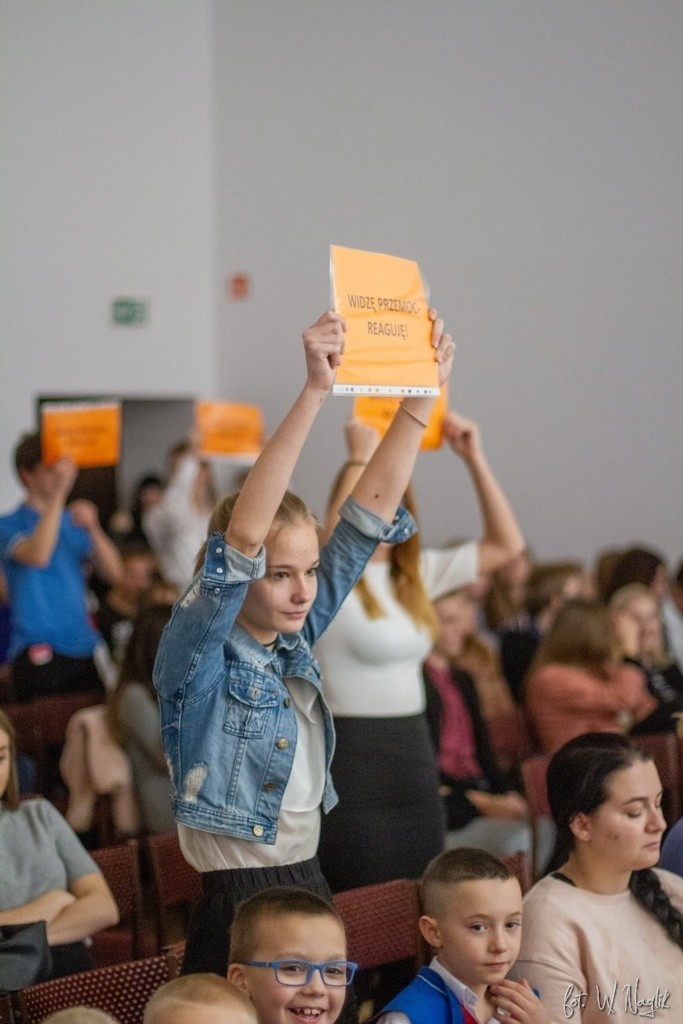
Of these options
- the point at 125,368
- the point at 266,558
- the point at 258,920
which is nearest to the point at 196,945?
the point at 258,920

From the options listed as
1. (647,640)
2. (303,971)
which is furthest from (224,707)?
(647,640)

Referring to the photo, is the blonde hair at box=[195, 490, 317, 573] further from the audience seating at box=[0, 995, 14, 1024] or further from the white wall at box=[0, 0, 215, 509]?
the white wall at box=[0, 0, 215, 509]

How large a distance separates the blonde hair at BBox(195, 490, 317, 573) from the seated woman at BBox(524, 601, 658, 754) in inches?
95.5

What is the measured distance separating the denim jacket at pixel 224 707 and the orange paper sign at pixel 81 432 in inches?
101

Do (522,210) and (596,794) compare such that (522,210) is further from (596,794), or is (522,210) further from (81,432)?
(596,794)

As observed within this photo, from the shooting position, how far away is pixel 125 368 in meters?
7.43

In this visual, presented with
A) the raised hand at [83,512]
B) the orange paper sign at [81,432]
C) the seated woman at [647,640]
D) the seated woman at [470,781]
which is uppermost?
the orange paper sign at [81,432]

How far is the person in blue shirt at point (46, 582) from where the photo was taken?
4.48m

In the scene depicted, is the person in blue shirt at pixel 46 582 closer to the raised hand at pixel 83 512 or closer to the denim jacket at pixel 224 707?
the raised hand at pixel 83 512

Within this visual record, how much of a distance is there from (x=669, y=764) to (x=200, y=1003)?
2.41 metres

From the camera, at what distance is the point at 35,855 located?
2506 mm

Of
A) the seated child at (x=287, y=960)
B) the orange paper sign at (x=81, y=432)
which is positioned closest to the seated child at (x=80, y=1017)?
the seated child at (x=287, y=960)

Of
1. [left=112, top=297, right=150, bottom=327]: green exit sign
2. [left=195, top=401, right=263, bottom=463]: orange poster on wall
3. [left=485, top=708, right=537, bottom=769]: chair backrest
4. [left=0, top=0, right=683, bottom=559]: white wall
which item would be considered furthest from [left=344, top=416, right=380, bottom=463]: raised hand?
→ [left=112, top=297, right=150, bottom=327]: green exit sign

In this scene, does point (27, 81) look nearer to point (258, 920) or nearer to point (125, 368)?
point (125, 368)
